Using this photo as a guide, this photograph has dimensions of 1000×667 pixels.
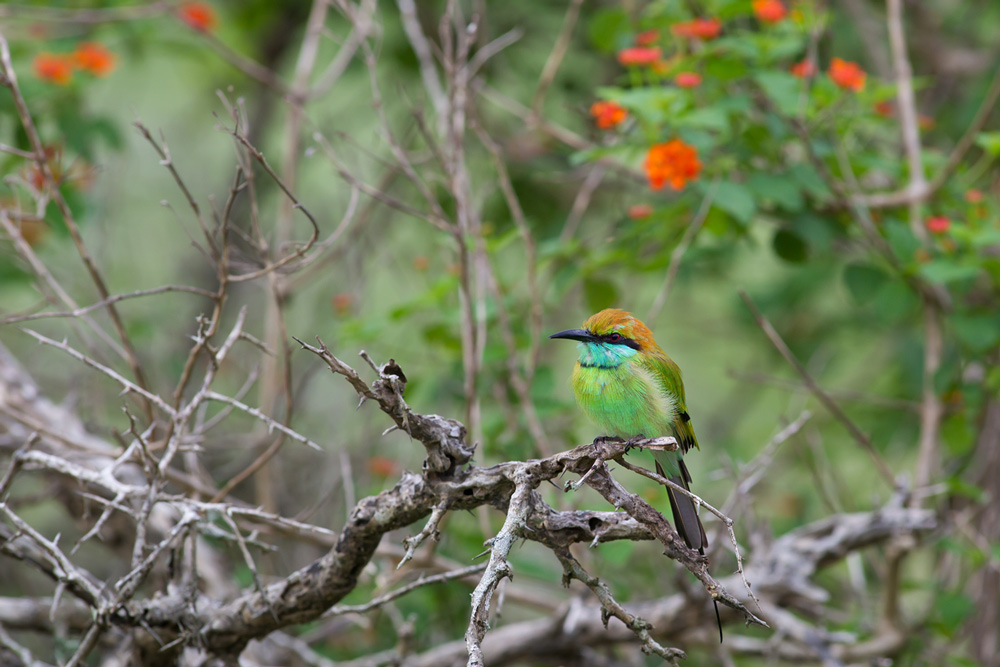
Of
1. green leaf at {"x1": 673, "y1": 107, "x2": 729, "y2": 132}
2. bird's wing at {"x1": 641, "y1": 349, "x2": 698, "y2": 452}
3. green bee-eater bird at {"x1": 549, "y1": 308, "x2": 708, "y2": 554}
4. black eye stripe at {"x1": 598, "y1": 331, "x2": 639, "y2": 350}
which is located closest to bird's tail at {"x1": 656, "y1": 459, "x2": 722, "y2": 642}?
green bee-eater bird at {"x1": 549, "y1": 308, "x2": 708, "y2": 554}

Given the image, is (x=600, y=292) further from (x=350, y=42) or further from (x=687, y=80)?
(x=350, y=42)

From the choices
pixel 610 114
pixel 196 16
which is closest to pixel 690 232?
pixel 610 114

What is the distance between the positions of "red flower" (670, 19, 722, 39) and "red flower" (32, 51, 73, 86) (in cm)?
255

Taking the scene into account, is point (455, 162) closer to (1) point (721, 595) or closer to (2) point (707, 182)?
(2) point (707, 182)

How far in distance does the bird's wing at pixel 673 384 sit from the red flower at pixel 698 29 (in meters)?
1.47

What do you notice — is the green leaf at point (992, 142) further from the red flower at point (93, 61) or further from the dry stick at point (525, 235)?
the red flower at point (93, 61)

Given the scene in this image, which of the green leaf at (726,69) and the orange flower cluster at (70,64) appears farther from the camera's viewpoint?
the orange flower cluster at (70,64)

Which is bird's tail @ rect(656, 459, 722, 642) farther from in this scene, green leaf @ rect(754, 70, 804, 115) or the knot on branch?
green leaf @ rect(754, 70, 804, 115)

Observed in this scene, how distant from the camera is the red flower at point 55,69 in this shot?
3910 mm

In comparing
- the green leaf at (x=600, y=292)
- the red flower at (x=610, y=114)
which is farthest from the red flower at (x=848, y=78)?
the green leaf at (x=600, y=292)

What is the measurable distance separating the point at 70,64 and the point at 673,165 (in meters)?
2.61

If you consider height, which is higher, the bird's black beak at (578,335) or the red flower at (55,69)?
the red flower at (55,69)

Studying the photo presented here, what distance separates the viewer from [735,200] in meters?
3.33

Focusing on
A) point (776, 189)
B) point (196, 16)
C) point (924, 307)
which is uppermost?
point (196, 16)
